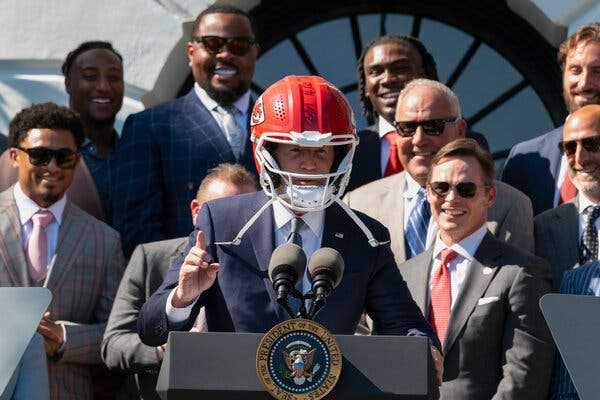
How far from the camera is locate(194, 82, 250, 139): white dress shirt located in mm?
7414

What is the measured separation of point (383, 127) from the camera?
24.6 ft

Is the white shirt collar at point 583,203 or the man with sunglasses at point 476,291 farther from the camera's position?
the white shirt collar at point 583,203

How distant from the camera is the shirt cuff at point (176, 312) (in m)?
5.12

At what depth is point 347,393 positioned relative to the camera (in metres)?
4.57

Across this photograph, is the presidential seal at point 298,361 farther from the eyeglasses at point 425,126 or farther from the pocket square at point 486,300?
the eyeglasses at point 425,126

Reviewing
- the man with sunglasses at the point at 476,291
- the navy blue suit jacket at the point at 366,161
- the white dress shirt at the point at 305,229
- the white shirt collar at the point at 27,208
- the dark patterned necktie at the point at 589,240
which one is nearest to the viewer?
the white dress shirt at the point at 305,229

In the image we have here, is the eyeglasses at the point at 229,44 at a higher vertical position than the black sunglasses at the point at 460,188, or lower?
higher

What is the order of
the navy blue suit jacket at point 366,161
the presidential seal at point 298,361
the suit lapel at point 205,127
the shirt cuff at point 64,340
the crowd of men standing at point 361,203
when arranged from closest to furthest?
the presidential seal at point 298,361 < the crowd of men standing at point 361,203 < the shirt cuff at point 64,340 < the suit lapel at point 205,127 < the navy blue suit jacket at point 366,161

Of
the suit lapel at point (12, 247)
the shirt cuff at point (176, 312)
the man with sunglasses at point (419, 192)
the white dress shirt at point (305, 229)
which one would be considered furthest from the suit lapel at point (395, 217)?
the shirt cuff at point (176, 312)

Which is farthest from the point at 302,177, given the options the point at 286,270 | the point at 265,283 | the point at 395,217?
the point at 395,217

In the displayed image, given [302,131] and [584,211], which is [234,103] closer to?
[584,211]

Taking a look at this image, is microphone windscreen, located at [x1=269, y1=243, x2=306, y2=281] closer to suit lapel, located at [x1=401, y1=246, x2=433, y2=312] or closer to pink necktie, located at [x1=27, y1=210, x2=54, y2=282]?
suit lapel, located at [x1=401, y1=246, x2=433, y2=312]

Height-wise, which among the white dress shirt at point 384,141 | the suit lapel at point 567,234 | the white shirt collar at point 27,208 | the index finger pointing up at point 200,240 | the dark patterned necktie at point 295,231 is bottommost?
the index finger pointing up at point 200,240

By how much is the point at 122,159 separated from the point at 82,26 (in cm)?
172
